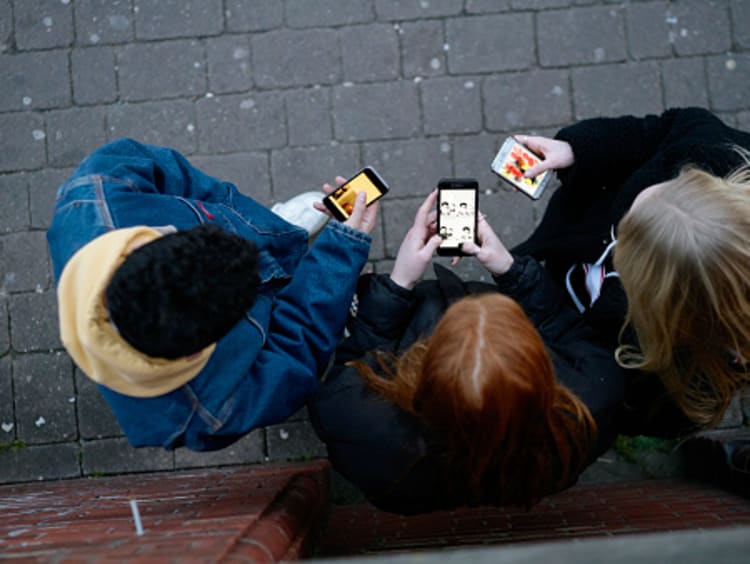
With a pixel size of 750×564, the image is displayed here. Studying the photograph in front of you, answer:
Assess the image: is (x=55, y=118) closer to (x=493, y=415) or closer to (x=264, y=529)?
(x=264, y=529)

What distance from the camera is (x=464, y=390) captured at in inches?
61.8

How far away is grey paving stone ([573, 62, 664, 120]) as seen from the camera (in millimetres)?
3367

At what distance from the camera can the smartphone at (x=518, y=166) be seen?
278 centimetres

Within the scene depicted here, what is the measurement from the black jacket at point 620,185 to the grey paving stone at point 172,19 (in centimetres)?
199

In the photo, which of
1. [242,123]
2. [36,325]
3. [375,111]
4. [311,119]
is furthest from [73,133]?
[375,111]

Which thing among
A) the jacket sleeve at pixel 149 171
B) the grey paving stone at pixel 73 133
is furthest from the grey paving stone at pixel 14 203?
the jacket sleeve at pixel 149 171

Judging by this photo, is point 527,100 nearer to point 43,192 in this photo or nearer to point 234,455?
point 234,455

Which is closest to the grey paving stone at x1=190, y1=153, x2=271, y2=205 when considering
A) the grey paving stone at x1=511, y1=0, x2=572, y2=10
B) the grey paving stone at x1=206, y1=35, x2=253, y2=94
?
the grey paving stone at x1=206, y1=35, x2=253, y2=94

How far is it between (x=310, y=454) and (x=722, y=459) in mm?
1822

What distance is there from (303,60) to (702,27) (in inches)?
79.1

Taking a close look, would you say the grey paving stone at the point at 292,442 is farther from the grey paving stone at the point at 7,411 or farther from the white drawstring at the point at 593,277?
the white drawstring at the point at 593,277

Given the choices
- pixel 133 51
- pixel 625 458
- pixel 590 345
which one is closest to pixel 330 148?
pixel 133 51

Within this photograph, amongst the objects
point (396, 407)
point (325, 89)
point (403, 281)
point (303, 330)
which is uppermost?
point (325, 89)

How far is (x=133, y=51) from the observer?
3.43 meters
